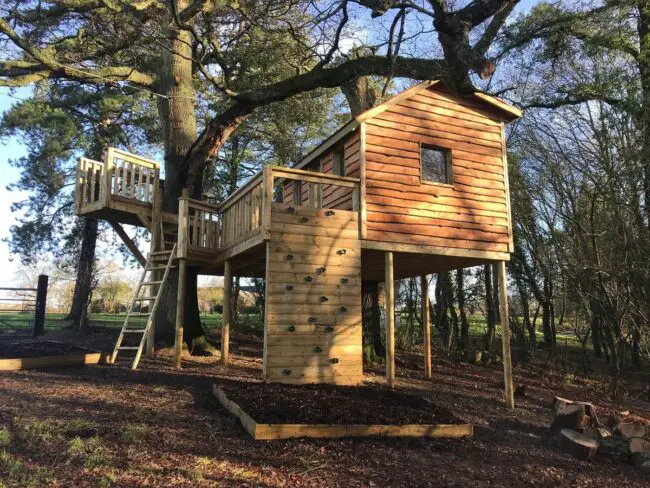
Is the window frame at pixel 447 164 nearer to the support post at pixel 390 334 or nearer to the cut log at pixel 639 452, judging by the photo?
the support post at pixel 390 334

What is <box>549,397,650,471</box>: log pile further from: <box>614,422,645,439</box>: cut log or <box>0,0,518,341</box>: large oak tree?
<box>0,0,518,341</box>: large oak tree

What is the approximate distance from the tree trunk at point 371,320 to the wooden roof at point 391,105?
3.73 m

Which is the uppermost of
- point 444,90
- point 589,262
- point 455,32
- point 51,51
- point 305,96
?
point 305,96

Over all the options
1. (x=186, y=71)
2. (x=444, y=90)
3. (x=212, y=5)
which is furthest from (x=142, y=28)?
(x=444, y=90)

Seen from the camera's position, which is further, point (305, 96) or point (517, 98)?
point (305, 96)

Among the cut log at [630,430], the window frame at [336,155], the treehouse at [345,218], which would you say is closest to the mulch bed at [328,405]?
the treehouse at [345,218]

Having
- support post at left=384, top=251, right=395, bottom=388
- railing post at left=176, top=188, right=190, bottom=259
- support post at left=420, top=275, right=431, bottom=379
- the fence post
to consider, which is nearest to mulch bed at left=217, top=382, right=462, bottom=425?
support post at left=384, top=251, right=395, bottom=388

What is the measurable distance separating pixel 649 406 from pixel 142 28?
13357 mm

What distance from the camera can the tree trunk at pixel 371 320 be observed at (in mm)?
11539

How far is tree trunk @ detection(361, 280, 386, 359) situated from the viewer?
1154cm

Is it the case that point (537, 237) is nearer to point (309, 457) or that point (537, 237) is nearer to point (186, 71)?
point (186, 71)

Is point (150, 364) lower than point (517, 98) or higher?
lower

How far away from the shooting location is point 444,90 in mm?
9055

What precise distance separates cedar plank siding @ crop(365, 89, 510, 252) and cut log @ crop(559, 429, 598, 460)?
368 centimetres
